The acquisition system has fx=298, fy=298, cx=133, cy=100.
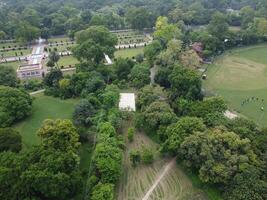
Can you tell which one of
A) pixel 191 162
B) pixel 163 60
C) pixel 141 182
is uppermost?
pixel 163 60

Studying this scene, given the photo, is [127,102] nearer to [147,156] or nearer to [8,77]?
[147,156]

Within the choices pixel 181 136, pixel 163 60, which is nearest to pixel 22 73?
pixel 163 60

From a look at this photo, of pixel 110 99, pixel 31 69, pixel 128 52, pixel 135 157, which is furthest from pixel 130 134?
pixel 128 52

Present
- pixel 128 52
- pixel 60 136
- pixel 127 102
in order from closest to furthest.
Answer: pixel 60 136
pixel 127 102
pixel 128 52

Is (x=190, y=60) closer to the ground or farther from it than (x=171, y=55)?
closer to the ground

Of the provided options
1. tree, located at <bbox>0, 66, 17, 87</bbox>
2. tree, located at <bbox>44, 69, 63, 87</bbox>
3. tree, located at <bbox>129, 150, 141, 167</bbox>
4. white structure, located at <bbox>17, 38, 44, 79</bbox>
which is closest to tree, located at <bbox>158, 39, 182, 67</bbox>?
tree, located at <bbox>44, 69, 63, 87</bbox>

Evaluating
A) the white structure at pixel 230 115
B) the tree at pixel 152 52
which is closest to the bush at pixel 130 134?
the white structure at pixel 230 115

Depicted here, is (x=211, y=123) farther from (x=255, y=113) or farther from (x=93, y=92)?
(x=93, y=92)
